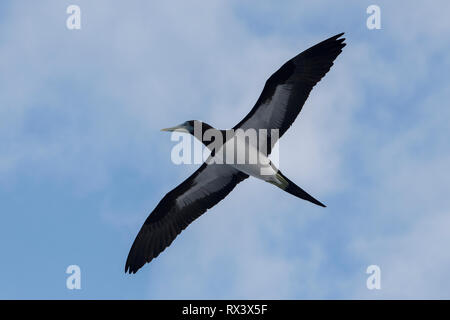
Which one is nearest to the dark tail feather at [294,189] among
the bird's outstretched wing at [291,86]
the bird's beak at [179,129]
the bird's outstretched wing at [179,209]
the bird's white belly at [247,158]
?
the bird's white belly at [247,158]

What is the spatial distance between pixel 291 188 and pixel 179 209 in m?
3.23

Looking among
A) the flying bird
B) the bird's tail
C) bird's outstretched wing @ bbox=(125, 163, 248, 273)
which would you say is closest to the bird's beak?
the flying bird

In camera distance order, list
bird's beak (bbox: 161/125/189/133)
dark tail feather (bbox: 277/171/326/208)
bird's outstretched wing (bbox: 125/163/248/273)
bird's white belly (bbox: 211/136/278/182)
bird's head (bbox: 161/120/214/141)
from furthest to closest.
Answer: bird's outstretched wing (bbox: 125/163/248/273) < bird's beak (bbox: 161/125/189/133) < bird's head (bbox: 161/120/214/141) < bird's white belly (bbox: 211/136/278/182) < dark tail feather (bbox: 277/171/326/208)

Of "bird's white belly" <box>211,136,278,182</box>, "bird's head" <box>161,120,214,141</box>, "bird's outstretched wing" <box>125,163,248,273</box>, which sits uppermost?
"bird's head" <box>161,120,214,141</box>

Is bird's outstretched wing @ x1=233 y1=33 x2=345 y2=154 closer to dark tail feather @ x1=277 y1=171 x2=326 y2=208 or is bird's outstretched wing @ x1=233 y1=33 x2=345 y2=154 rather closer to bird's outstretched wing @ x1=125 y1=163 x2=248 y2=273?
dark tail feather @ x1=277 y1=171 x2=326 y2=208

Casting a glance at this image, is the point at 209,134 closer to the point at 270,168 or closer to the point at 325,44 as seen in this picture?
the point at 270,168

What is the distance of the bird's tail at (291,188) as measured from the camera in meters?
17.0

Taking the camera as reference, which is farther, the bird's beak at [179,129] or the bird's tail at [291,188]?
the bird's beak at [179,129]

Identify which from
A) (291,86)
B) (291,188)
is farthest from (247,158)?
(291,86)

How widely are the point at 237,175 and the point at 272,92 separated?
2527 mm

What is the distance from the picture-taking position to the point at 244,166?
1747cm

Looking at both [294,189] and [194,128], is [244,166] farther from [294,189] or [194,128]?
[194,128]

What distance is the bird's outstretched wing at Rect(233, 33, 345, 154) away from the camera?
16969mm

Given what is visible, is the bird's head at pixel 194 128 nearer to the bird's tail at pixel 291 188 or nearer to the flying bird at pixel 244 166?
the flying bird at pixel 244 166
